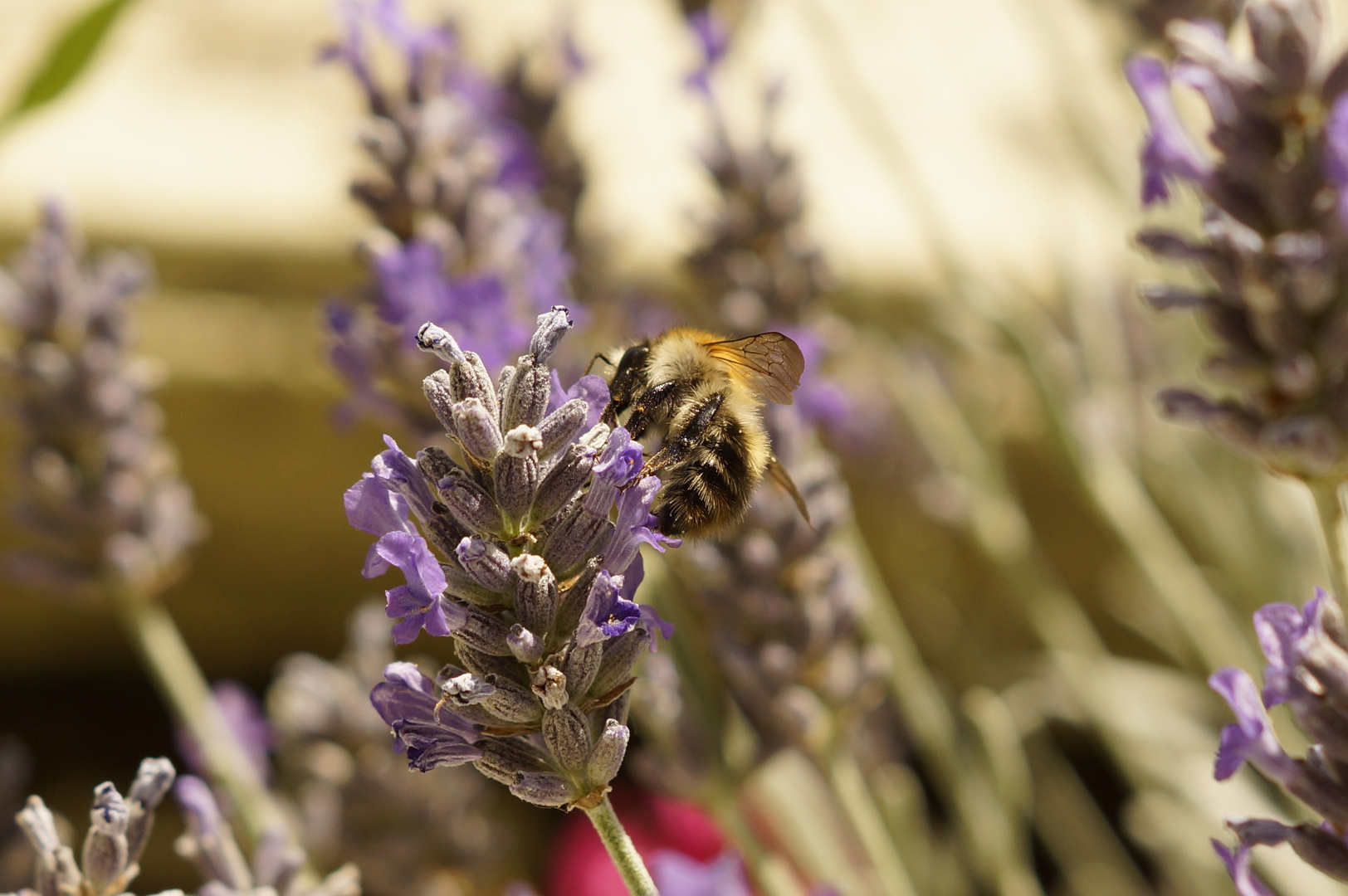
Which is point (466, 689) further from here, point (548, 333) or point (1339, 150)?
point (1339, 150)

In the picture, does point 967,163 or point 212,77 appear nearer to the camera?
point 212,77

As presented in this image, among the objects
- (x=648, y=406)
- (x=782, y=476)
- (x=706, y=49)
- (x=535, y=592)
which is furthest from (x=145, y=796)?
(x=706, y=49)

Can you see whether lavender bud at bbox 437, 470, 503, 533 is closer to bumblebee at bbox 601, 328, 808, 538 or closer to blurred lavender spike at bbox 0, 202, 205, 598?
bumblebee at bbox 601, 328, 808, 538

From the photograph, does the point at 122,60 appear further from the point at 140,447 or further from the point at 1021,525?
the point at 1021,525

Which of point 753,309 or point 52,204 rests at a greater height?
point 52,204

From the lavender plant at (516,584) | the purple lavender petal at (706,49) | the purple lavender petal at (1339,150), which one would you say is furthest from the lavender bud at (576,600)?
the purple lavender petal at (706,49)

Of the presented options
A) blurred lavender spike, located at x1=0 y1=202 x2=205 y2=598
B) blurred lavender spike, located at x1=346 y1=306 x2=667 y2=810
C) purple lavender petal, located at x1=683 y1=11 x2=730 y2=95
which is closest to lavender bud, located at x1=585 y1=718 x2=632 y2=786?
blurred lavender spike, located at x1=346 y1=306 x2=667 y2=810

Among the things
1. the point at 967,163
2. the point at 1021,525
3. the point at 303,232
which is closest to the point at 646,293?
the point at 1021,525
